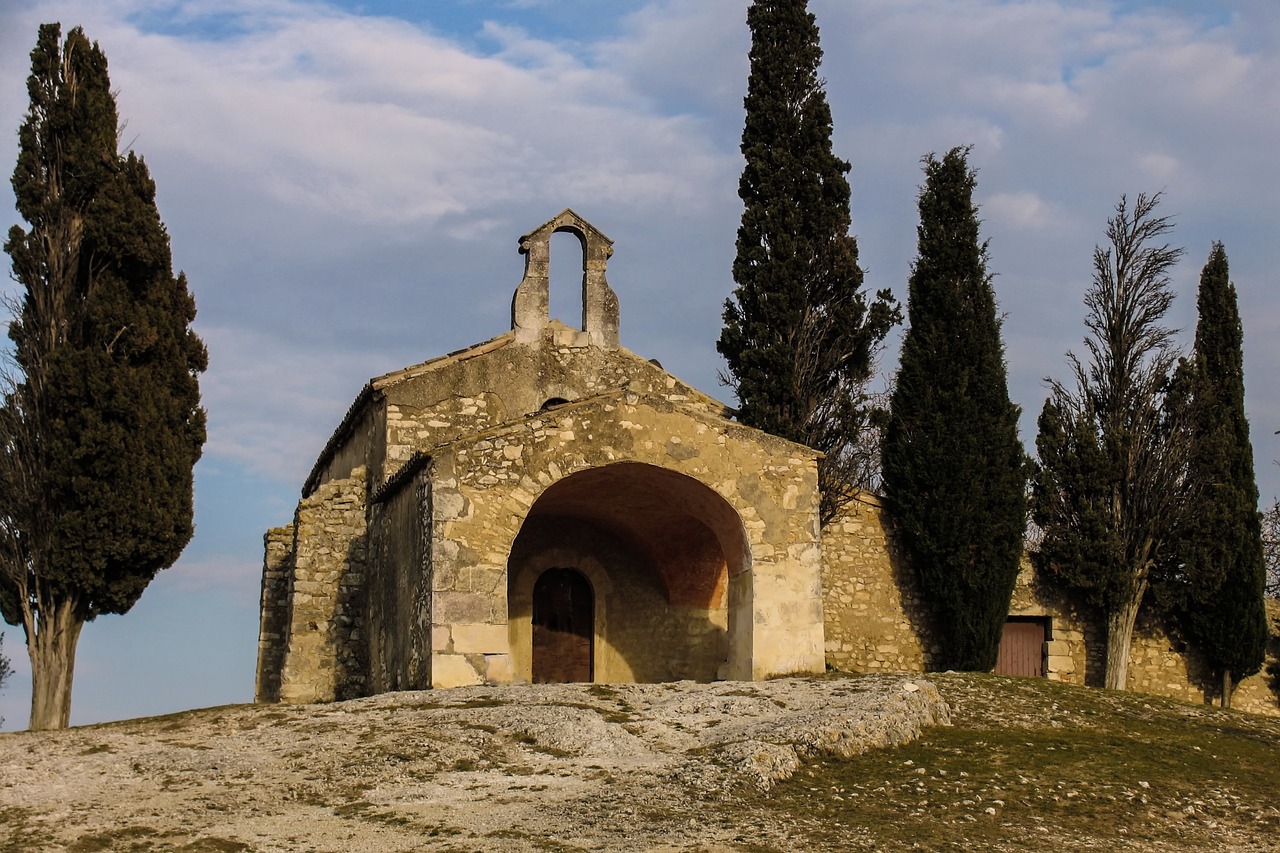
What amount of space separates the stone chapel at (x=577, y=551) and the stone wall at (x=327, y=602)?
3cm

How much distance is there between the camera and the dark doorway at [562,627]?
22141 mm

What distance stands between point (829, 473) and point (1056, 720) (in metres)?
8.37

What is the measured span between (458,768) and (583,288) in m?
11.8

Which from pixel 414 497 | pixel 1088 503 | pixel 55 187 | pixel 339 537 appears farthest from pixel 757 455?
pixel 55 187

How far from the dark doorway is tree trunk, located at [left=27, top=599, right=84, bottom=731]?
256 inches

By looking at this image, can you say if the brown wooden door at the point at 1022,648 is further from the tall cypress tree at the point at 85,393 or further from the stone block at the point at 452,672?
the tall cypress tree at the point at 85,393

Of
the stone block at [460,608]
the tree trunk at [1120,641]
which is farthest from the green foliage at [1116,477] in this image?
the stone block at [460,608]

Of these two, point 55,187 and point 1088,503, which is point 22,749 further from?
point 1088,503

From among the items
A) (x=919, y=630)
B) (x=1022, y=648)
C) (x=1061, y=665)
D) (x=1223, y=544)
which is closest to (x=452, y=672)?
(x=919, y=630)

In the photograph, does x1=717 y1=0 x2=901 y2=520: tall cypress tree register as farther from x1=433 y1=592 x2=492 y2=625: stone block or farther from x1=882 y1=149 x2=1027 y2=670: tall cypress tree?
x1=433 y1=592 x2=492 y2=625: stone block

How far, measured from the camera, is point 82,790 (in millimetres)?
12250

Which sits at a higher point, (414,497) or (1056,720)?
(414,497)

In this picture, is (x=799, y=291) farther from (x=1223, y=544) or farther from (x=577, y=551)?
(x=1223, y=544)

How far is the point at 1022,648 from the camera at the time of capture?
24812 mm
